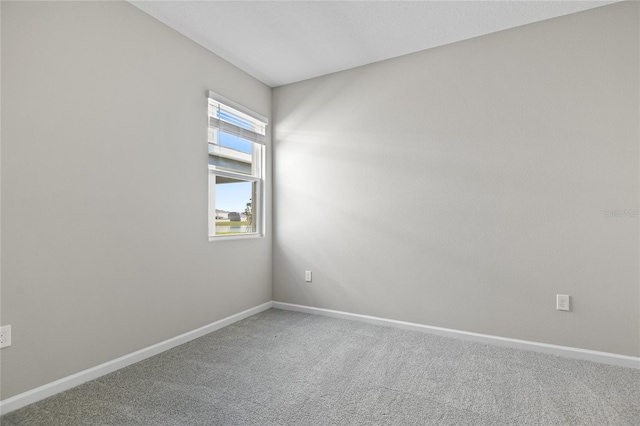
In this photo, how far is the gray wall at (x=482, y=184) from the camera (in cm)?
224

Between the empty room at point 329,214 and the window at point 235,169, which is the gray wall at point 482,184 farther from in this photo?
the window at point 235,169

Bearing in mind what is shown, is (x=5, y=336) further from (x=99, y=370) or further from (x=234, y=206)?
(x=234, y=206)

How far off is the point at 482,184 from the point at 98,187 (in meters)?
2.77

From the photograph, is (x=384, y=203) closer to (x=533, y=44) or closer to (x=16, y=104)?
(x=533, y=44)

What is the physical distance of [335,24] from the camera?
2498 millimetres

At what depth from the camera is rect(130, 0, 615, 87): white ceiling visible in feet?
7.47

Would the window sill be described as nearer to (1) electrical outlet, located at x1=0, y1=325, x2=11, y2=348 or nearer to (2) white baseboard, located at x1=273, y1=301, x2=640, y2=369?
(2) white baseboard, located at x1=273, y1=301, x2=640, y2=369

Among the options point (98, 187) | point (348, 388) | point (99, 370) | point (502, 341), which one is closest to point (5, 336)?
point (99, 370)

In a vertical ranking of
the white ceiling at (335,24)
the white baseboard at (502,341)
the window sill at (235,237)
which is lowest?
the white baseboard at (502,341)

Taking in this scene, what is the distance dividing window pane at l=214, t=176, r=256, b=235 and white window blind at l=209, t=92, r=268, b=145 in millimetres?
462

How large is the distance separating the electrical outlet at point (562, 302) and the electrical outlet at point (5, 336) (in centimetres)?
339

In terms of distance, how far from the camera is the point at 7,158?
1.64 meters

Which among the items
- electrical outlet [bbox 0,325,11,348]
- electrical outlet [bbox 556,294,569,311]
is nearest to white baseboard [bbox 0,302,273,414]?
electrical outlet [bbox 0,325,11,348]

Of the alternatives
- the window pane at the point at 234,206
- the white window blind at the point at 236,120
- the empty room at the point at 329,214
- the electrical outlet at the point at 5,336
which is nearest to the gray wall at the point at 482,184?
the empty room at the point at 329,214
